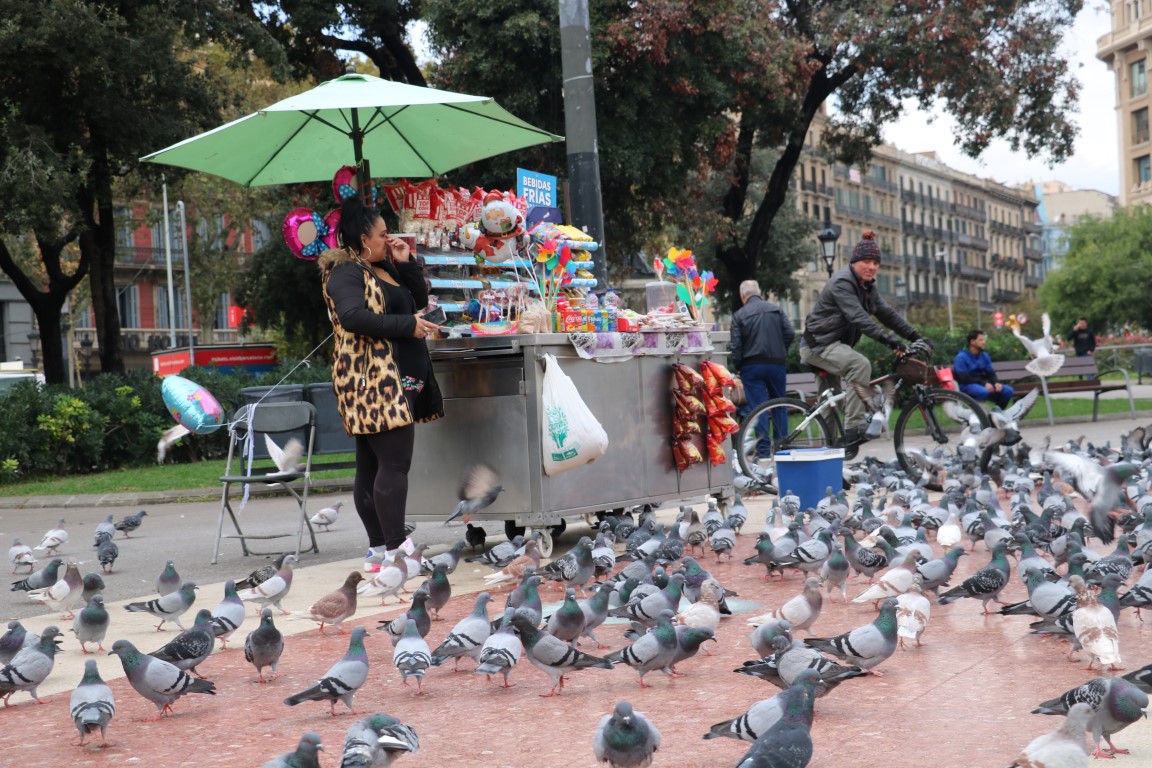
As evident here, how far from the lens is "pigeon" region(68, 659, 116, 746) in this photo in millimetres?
Result: 4410

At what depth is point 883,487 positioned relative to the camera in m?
11.8

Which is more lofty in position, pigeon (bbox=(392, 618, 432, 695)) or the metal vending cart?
the metal vending cart

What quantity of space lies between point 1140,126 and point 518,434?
92.7 meters

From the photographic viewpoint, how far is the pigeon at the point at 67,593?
7430 millimetres

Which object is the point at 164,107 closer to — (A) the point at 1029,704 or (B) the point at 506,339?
(B) the point at 506,339

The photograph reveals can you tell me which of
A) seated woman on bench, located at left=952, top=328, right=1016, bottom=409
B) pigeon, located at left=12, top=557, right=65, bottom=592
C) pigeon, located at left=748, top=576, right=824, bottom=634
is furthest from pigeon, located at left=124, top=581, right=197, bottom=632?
seated woman on bench, located at left=952, top=328, right=1016, bottom=409

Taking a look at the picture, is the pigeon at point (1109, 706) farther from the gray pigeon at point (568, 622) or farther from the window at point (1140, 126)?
the window at point (1140, 126)

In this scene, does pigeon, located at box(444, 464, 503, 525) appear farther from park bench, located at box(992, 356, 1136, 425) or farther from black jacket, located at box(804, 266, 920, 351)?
park bench, located at box(992, 356, 1136, 425)

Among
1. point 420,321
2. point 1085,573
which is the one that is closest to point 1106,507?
point 1085,573

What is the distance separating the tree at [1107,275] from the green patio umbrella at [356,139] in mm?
66427

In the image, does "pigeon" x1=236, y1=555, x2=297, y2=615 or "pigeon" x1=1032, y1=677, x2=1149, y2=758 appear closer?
"pigeon" x1=1032, y1=677, x2=1149, y2=758

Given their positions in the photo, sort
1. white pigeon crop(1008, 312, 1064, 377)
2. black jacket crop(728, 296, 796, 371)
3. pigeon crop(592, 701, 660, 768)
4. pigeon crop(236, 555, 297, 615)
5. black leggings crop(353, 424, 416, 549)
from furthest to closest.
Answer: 1. white pigeon crop(1008, 312, 1064, 377)
2. black jacket crop(728, 296, 796, 371)
3. black leggings crop(353, 424, 416, 549)
4. pigeon crop(236, 555, 297, 615)
5. pigeon crop(592, 701, 660, 768)

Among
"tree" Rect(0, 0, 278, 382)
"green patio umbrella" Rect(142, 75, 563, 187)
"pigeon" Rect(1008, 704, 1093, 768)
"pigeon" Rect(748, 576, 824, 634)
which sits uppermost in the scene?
"tree" Rect(0, 0, 278, 382)

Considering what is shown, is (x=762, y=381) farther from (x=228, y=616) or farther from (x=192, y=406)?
(x=228, y=616)
